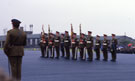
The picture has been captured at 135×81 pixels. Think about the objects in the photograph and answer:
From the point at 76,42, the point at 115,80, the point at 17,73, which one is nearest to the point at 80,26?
the point at 76,42

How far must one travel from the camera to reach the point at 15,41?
7094 millimetres

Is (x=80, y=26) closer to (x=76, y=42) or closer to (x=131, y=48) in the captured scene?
(x=76, y=42)

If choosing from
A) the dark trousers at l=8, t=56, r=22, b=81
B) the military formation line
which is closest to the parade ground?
the dark trousers at l=8, t=56, r=22, b=81

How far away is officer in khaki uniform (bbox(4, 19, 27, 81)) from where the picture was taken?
703 cm

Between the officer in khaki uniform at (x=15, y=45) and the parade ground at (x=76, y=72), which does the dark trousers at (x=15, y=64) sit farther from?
the parade ground at (x=76, y=72)

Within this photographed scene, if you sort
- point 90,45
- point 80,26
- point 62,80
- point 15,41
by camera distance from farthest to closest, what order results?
1. point 80,26
2. point 90,45
3. point 62,80
4. point 15,41

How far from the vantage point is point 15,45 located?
281 inches

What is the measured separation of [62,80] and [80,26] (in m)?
15.6

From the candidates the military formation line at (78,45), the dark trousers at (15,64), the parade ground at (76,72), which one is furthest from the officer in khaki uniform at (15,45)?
the military formation line at (78,45)

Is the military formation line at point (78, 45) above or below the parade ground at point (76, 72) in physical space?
above

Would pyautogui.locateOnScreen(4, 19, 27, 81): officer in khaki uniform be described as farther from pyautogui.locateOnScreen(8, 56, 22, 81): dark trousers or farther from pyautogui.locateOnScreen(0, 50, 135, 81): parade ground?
pyautogui.locateOnScreen(0, 50, 135, 81): parade ground

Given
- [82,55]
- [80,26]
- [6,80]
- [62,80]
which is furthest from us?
[80,26]

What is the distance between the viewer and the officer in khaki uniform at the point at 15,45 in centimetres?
703

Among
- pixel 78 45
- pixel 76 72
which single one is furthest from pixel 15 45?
pixel 78 45
